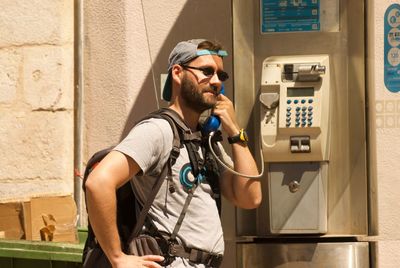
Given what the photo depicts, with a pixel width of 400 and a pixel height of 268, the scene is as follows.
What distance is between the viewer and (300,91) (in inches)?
203

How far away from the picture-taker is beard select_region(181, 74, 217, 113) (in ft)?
13.5

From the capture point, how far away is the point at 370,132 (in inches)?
211

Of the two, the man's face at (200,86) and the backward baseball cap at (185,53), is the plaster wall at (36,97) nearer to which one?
the backward baseball cap at (185,53)

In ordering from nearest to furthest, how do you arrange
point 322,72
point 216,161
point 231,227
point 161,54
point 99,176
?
point 99,176
point 216,161
point 322,72
point 231,227
point 161,54

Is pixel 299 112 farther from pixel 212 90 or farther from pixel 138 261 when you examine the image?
pixel 138 261

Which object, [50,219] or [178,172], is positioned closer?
[178,172]

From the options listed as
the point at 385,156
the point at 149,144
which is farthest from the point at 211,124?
the point at 385,156

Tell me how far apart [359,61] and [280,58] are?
0.43 metres

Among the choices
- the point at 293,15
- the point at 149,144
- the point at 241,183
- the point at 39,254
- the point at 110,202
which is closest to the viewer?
the point at 110,202

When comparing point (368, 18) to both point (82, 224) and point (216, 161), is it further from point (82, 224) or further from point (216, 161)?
point (82, 224)

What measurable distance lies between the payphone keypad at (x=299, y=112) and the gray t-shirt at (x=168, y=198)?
124 cm

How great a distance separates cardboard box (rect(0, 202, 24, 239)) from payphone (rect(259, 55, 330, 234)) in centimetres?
128

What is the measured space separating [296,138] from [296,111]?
0.45ft

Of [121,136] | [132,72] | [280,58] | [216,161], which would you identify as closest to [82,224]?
[121,136]
